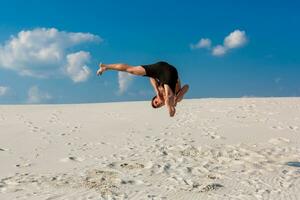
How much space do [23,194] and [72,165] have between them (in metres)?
2.87

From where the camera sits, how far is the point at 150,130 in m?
18.5

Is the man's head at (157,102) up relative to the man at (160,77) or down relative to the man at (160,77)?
down

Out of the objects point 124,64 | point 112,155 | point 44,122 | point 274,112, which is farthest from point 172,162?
point 274,112

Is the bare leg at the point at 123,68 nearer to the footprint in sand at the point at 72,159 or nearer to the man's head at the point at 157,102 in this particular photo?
the man's head at the point at 157,102

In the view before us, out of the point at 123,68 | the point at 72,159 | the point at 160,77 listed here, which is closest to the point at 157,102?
the point at 160,77

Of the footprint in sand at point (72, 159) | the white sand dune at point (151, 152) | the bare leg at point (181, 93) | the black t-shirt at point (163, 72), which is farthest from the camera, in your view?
the footprint in sand at point (72, 159)

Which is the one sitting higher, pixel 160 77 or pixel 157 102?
pixel 160 77

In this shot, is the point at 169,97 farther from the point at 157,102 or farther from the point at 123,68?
the point at 123,68

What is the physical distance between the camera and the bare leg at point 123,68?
10.6m

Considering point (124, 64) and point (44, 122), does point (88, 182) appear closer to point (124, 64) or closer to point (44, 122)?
point (124, 64)

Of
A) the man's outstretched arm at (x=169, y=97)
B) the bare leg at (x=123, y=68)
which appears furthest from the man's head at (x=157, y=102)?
the bare leg at (x=123, y=68)

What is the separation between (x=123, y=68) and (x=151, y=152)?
16.2ft

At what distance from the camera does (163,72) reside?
1048 centimetres

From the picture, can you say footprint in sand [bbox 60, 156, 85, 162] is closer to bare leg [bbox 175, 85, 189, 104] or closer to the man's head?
the man's head
